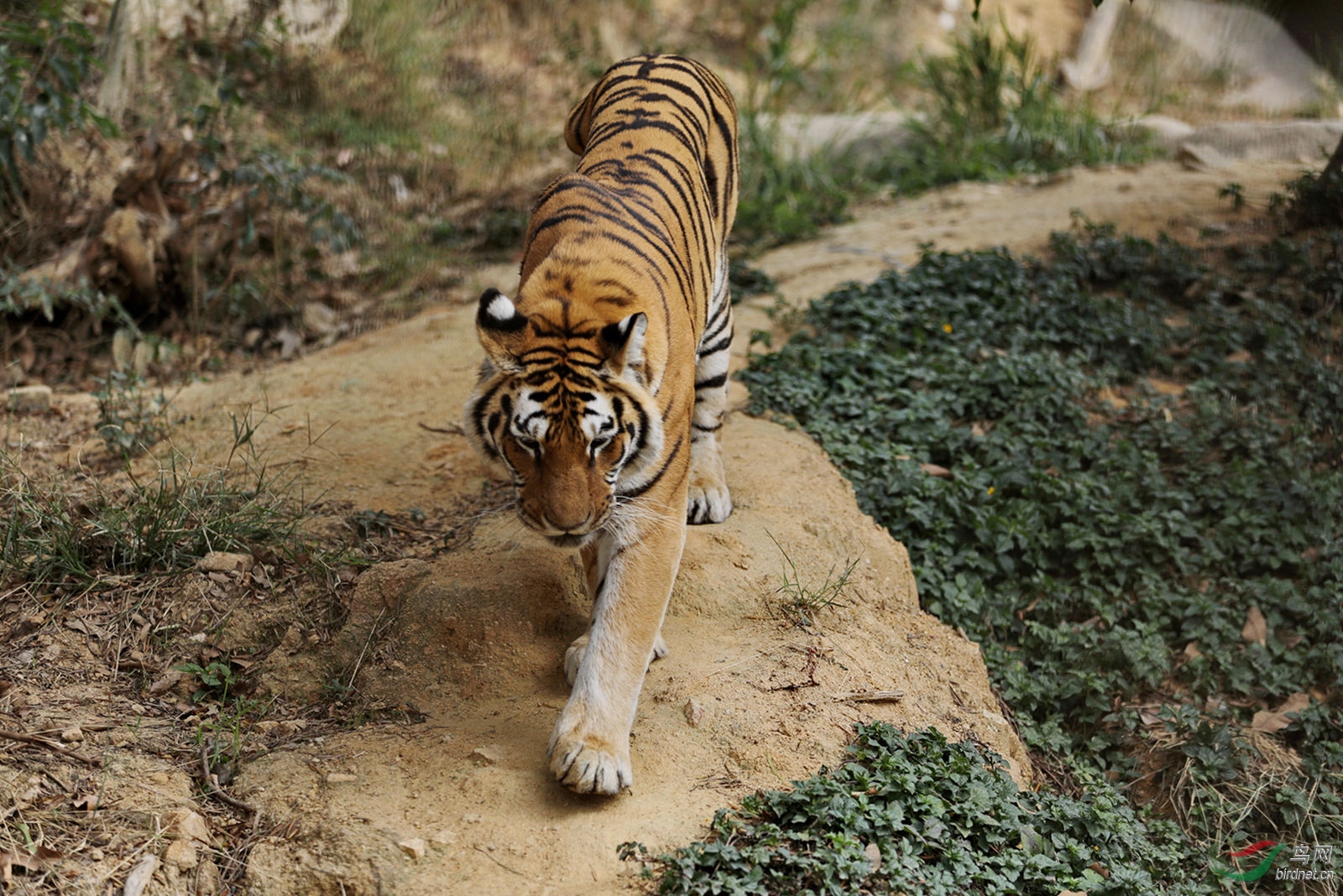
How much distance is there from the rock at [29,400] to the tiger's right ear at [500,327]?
3427 mm

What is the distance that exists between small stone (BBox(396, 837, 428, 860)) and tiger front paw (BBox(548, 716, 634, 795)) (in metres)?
0.38

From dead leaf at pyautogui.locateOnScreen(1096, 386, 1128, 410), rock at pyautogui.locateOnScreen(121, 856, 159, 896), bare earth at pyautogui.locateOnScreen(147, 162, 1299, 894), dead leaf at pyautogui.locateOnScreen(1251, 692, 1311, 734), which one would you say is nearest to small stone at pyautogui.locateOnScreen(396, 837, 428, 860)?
bare earth at pyautogui.locateOnScreen(147, 162, 1299, 894)

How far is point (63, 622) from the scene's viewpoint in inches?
136

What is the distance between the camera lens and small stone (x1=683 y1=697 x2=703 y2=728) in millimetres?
3164

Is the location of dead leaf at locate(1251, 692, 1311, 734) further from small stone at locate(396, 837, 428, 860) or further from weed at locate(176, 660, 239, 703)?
weed at locate(176, 660, 239, 703)

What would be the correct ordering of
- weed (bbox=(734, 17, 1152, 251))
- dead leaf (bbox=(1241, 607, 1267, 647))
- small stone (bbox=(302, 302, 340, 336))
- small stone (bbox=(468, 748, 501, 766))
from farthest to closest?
weed (bbox=(734, 17, 1152, 251))
small stone (bbox=(302, 302, 340, 336))
dead leaf (bbox=(1241, 607, 1267, 647))
small stone (bbox=(468, 748, 501, 766))

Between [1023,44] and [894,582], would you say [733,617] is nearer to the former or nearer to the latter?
[894,582]

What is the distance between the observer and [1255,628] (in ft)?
14.1

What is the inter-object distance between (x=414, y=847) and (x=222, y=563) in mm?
1552

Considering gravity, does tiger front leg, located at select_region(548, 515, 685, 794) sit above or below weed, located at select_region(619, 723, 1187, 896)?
above

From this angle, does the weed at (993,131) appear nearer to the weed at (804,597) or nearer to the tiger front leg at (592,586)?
the weed at (804,597)

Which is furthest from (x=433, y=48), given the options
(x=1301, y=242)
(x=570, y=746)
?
(x=570, y=746)

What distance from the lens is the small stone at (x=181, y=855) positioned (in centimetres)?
270

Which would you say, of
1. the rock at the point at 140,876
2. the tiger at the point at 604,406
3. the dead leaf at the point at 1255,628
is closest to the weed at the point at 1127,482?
the dead leaf at the point at 1255,628
